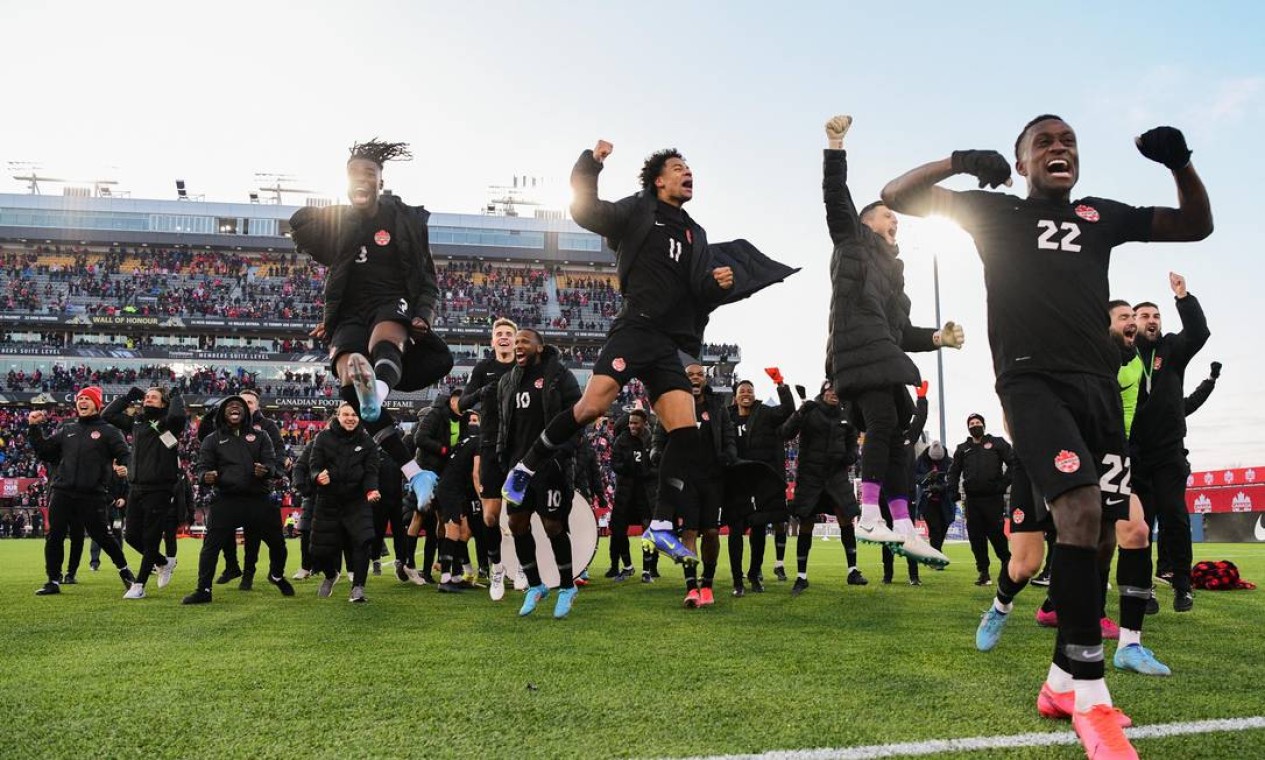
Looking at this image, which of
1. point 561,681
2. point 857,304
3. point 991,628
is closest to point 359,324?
point 561,681

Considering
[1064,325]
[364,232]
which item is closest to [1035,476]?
[1064,325]

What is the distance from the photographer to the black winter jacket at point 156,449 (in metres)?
9.88

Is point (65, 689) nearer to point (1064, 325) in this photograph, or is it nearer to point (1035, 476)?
point (1035, 476)

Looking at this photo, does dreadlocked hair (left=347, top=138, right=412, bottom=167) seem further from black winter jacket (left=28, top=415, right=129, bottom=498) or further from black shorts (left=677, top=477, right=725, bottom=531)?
black winter jacket (left=28, top=415, right=129, bottom=498)

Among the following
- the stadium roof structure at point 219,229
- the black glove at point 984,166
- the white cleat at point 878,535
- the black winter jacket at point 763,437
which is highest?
the stadium roof structure at point 219,229

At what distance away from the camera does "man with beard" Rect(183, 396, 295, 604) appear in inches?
348

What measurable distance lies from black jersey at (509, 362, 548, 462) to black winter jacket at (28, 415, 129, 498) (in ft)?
17.9

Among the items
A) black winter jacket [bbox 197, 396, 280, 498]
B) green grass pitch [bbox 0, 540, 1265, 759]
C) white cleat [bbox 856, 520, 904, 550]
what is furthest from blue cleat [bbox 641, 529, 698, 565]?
black winter jacket [bbox 197, 396, 280, 498]

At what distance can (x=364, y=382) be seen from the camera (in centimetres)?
555

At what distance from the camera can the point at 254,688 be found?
401cm

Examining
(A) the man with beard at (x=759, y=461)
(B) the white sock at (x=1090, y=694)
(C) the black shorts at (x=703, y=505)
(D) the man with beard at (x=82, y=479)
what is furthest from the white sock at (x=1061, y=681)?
(D) the man with beard at (x=82, y=479)

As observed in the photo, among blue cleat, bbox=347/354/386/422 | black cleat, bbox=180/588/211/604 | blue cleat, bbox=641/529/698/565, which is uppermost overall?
blue cleat, bbox=347/354/386/422

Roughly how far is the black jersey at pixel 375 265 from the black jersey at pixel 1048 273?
12.5 ft

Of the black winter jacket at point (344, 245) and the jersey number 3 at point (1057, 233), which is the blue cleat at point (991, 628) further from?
the black winter jacket at point (344, 245)
